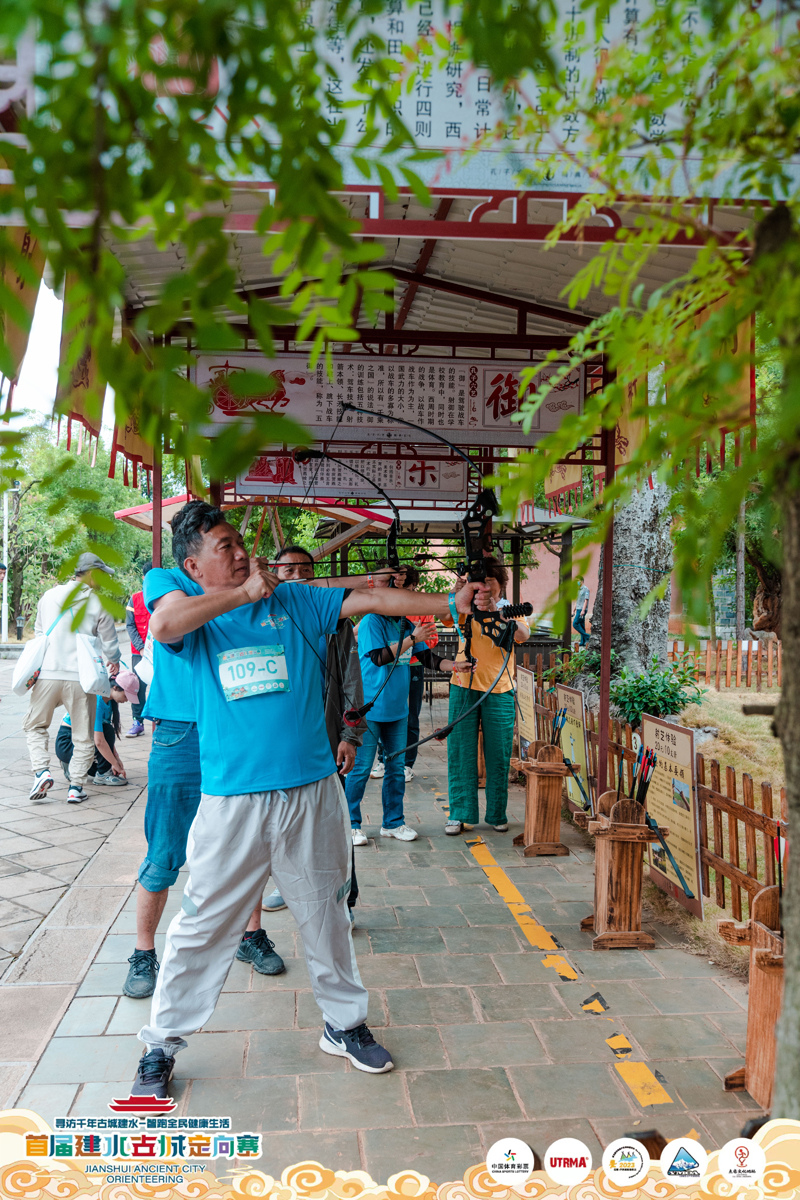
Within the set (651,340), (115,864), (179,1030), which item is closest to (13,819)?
(115,864)

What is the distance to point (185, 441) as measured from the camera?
1093mm

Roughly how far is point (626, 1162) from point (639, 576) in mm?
9664

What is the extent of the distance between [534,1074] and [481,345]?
439 cm

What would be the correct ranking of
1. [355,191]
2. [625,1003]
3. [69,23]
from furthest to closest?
[625,1003] < [355,191] < [69,23]

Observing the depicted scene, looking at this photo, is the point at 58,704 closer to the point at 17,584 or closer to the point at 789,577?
the point at 789,577

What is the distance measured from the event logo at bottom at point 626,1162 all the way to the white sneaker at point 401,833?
3.77 m

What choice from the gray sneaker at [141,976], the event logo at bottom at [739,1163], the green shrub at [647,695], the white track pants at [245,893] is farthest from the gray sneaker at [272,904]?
the green shrub at [647,695]

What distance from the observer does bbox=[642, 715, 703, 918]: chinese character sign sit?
4.04 meters

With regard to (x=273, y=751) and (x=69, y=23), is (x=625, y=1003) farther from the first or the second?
(x=69, y=23)

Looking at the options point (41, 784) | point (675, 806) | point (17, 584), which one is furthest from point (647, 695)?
point (17, 584)

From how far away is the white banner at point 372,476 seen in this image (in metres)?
8.08

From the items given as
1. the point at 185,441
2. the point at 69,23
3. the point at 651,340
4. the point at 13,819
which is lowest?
the point at 13,819

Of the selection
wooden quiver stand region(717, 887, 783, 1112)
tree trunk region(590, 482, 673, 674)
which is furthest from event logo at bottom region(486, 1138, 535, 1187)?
tree trunk region(590, 482, 673, 674)

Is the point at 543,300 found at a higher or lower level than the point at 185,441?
higher
